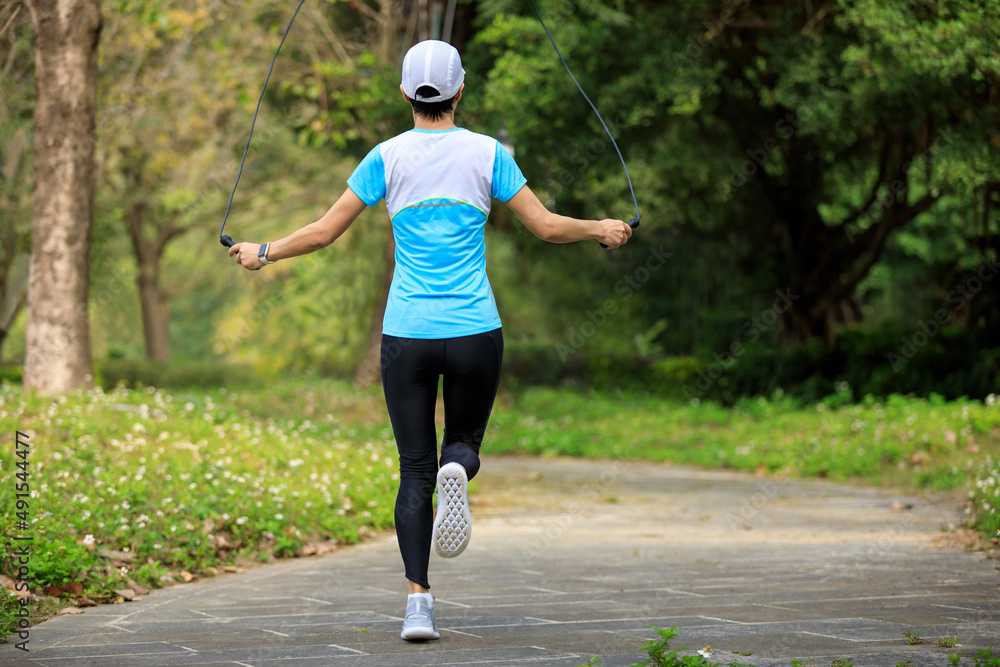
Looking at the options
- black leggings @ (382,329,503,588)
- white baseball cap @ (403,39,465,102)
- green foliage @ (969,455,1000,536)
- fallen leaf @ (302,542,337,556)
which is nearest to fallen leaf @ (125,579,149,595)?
fallen leaf @ (302,542,337,556)

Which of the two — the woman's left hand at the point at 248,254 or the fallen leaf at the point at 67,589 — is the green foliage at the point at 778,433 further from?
the fallen leaf at the point at 67,589

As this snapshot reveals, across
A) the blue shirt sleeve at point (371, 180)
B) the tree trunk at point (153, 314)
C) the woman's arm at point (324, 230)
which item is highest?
the tree trunk at point (153, 314)

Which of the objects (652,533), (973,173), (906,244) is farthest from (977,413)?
(906,244)

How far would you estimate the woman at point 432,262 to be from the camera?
11.9 feet

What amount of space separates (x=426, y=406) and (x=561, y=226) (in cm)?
83

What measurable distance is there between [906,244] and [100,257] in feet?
62.7

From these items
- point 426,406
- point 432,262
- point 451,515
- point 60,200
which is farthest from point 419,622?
point 60,200

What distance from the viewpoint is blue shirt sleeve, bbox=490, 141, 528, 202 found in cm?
371

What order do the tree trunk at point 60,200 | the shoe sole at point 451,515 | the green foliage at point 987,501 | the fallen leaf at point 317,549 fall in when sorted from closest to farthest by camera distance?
the shoe sole at point 451,515 → the green foliage at point 987,501 → the fallen leaf at point 317,549 → the tree trunk at point 60,200

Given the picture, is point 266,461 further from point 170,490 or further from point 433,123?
point 433,123

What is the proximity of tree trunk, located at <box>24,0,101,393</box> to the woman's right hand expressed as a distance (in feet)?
25.2

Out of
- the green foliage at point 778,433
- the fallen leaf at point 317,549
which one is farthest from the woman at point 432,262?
the green foliage at point 778,433

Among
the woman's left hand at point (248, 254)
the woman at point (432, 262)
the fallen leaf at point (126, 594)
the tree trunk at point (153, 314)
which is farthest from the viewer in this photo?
the tree trunk at point (153, 314)

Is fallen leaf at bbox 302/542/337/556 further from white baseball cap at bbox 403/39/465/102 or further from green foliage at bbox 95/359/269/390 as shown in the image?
green foliage at bbox 95/359/269/390
